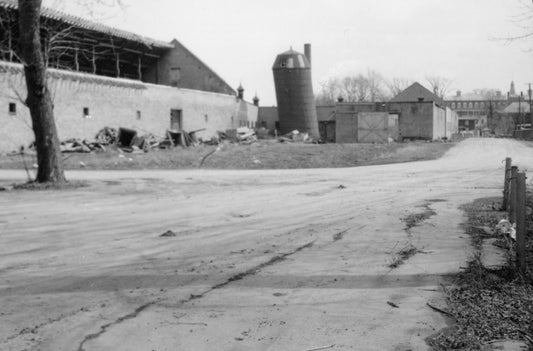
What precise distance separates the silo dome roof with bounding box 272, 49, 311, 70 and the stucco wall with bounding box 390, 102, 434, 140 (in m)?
9.72

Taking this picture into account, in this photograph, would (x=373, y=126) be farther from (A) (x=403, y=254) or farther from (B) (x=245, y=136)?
(A) (x=403, y=254)

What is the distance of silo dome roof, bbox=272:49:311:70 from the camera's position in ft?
175

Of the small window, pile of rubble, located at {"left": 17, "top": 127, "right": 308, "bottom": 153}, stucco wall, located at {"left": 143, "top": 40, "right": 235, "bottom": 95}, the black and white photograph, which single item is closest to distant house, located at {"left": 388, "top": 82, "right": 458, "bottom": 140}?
stucco wall, located at {"left": 143, "top": 40, "right": 235, "bottom": 95}

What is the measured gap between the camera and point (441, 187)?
51.9 feet

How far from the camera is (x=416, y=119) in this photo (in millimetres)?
53594

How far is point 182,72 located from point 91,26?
15.9 meters

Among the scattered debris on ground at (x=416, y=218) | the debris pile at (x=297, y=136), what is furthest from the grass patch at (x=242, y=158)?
the debris pile at (x=297, y=136)

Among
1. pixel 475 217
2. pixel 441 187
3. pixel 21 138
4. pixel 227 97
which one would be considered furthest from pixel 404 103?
pixel 475 217

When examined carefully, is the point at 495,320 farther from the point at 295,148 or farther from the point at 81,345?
the point at 295,148

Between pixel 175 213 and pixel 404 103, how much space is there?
4612 cm

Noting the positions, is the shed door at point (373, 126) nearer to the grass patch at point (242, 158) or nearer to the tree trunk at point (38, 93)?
the grass patch at point (242, 158)

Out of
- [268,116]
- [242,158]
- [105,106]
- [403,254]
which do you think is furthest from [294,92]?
[403,254]

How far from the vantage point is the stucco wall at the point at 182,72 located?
51594 mm

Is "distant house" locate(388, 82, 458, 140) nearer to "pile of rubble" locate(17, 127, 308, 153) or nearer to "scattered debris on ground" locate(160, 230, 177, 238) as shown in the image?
"pile of rubble" locate(17, 127, 308, 153)
